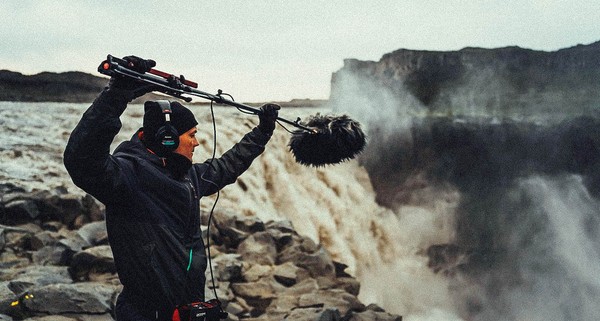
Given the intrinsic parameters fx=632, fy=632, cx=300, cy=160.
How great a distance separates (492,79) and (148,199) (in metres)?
19.0

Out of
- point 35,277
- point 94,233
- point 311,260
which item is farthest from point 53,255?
point 311,260

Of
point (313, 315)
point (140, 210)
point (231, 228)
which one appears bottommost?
point (313, 315)

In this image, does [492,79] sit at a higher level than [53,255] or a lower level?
higher

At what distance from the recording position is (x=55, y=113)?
15062mm

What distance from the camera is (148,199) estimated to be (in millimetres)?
2719

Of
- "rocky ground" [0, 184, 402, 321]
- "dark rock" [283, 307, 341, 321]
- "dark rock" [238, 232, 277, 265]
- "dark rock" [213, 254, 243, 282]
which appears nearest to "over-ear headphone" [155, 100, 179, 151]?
"rocky ground" [0, 184, 402, 321]

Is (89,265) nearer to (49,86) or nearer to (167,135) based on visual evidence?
(167,135)

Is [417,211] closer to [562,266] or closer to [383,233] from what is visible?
[383,233]

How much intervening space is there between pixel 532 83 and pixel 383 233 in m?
7.08

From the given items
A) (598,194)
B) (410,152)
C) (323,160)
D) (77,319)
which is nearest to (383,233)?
(410,152)

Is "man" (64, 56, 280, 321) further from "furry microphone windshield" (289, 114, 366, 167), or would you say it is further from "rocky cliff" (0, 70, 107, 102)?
"rocky cliff" (0, 70, 107, 102)

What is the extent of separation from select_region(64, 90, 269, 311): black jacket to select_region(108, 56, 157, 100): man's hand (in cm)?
4

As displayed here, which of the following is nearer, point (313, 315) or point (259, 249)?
point (313, 315)

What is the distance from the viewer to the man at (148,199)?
2416 mm
